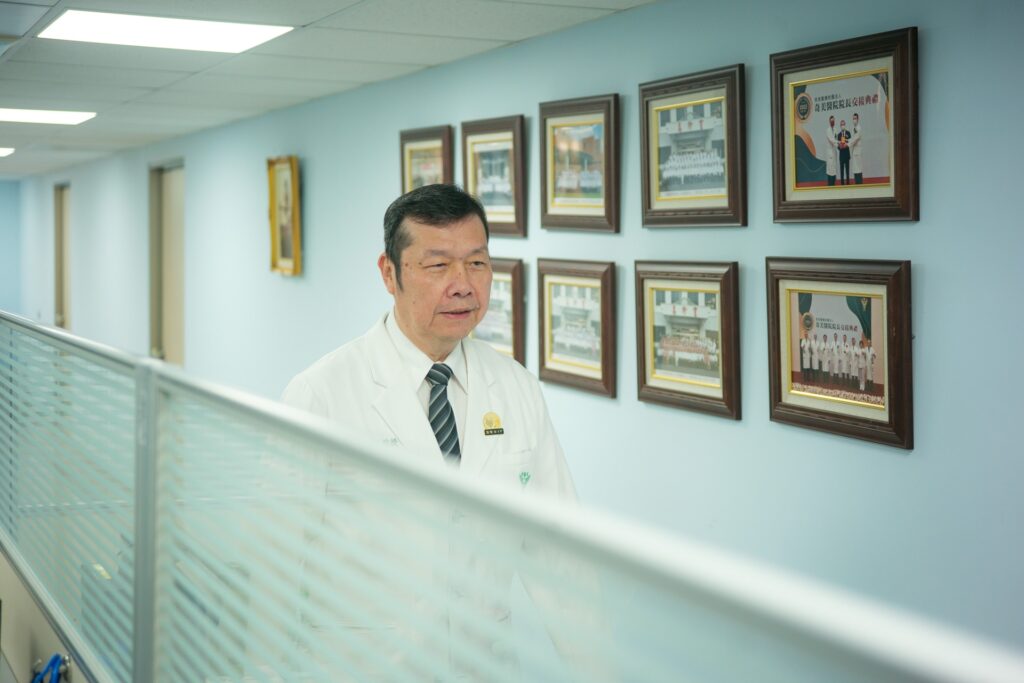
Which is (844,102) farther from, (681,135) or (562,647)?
(562,647)

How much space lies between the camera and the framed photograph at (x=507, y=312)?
4.11m

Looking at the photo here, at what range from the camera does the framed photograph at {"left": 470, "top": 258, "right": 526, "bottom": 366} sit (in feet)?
13.5

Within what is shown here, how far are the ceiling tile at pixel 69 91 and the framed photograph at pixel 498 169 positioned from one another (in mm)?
1875

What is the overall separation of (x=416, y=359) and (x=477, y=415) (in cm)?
15

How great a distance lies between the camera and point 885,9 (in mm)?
2562

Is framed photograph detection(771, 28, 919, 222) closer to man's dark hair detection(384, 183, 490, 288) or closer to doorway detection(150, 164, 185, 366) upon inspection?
man's dark hair detection(384, 183, 490, 288)

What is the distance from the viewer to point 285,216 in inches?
240

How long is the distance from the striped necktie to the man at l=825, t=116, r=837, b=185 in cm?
128

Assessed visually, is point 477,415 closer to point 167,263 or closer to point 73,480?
point 73,480

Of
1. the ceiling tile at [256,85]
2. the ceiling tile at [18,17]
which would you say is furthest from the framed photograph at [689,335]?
the ceiling tile at [256,85]

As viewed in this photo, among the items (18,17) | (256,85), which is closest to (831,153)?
(18,17)

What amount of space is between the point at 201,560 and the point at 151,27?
2.84 m

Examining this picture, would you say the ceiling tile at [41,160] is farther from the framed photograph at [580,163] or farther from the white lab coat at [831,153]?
the white lab coat at [831,153]

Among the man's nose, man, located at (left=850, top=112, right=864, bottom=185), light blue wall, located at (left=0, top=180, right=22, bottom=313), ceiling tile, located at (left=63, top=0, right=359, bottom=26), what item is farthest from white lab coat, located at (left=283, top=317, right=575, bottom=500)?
light blue wall, located at (left=0, top=180, right=22, bottom=313)
